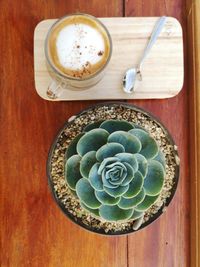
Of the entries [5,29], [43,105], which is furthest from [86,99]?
[5,29]

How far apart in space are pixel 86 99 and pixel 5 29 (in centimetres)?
18

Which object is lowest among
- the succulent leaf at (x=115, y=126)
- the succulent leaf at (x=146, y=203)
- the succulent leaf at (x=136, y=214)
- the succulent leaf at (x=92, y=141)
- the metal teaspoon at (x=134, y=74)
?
the succulent leaf at (x=136, y=214)

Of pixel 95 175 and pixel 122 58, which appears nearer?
pixel 95 175

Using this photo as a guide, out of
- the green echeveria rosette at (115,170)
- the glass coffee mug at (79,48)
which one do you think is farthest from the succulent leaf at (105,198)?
the glass coffee mug at (79,48)

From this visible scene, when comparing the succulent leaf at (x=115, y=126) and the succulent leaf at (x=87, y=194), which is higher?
the succulent leaf at (x=115, y=126)

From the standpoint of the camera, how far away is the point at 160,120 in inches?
27.4

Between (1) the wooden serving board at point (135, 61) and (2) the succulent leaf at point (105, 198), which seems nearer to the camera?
(2) the succulent leaf at point (105, 198)

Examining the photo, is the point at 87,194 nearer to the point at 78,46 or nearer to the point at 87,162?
the point at 87,162

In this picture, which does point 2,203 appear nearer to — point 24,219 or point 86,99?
point 24,219

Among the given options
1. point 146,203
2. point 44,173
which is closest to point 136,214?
point 146,203

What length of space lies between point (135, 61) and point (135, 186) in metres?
0.22

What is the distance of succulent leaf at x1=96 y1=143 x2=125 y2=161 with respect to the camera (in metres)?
0.55

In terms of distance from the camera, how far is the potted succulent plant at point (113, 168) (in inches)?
21.5

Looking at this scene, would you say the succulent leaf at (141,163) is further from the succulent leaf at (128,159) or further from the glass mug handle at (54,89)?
the glass mug handle at (54,89)
